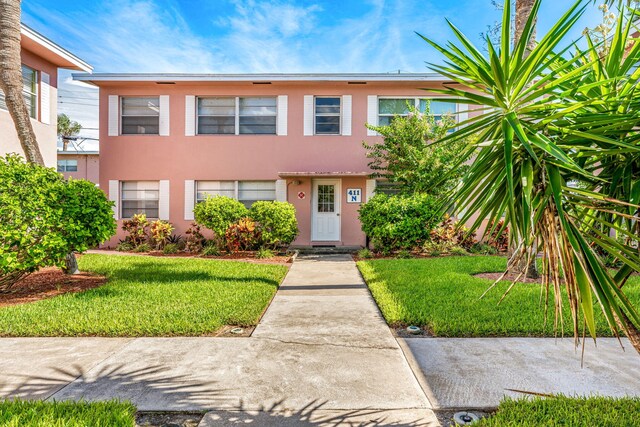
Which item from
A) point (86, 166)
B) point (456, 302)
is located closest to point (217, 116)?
point (456, 302)

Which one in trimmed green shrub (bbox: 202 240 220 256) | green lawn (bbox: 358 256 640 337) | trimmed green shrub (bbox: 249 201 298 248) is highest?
trimmed green shrub (bbox: 249 201 298 248)

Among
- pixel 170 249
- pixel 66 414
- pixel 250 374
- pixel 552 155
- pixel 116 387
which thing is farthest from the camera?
pixel 170 249

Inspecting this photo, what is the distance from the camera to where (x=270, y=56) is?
1452 cm

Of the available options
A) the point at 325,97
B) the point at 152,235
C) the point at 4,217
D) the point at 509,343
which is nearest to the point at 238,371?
the point at 509,343

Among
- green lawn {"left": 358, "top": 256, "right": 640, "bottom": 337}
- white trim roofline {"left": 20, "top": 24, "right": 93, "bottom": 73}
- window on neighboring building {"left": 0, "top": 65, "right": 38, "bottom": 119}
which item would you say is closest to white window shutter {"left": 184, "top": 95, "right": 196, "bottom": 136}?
white trim roofline {"left": 20, "top": 24, "right": 93, "bottom": 73}

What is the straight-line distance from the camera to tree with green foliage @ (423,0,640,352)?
69.4 inches

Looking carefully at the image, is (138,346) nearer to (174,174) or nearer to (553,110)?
(553,110)

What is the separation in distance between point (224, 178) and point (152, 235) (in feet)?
10.1

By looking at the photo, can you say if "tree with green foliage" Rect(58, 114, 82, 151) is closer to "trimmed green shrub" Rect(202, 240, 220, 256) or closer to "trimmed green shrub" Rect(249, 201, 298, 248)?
"trimmed green shrub" Rect(202, 240, 220, 256)

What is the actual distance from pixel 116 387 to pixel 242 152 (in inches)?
414

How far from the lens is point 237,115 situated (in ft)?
42.6

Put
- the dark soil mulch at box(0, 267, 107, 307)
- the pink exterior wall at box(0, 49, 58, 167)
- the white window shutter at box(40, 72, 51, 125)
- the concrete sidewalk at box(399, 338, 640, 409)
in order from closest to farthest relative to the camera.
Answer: the concrete sidewalk at box(399, 338, 640, 409), the dark soil mulch at box(0, 267, 107, 307), the pink exterior wall at box(0, 49, 58, 167), the white window shutter at box(40, 72, 51, 125)

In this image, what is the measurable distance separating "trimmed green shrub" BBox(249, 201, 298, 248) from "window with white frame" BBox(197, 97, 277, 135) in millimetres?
3156

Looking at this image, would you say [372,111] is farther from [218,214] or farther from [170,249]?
[170,249]
